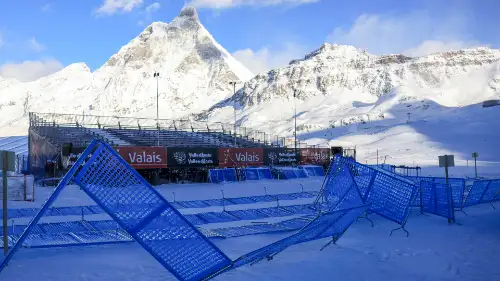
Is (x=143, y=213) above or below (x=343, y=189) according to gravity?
above

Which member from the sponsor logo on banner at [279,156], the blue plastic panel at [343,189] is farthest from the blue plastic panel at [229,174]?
the blue plastic panel at [343,189]

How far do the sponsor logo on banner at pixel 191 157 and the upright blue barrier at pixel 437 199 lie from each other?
1642 cm

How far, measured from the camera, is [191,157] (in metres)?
28.9

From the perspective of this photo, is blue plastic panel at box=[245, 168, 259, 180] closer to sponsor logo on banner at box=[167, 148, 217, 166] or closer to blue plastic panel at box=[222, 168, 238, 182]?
blue plastic panel at box=[222, 168, 238, 182]

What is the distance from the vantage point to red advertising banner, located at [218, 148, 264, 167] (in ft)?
100

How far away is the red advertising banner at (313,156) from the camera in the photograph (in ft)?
118

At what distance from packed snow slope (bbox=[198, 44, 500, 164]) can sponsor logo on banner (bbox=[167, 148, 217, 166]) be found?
2041cm

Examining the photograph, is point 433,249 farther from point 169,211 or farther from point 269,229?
point 169,211

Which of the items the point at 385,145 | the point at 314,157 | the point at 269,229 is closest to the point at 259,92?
the point at 385,145

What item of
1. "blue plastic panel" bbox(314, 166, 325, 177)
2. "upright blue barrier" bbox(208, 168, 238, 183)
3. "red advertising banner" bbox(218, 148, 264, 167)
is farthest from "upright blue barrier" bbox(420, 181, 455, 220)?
"blue plastic panel" bbox(314, 166, 325, 177)

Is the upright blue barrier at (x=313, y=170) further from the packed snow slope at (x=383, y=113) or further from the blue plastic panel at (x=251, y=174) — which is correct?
the packed snow slope at (x=383, y=113)

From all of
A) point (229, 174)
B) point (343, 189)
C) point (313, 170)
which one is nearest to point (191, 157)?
point (229, 174)

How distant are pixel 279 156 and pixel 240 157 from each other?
12.2 feet

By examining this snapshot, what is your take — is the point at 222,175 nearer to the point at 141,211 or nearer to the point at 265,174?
the point at 265,174
